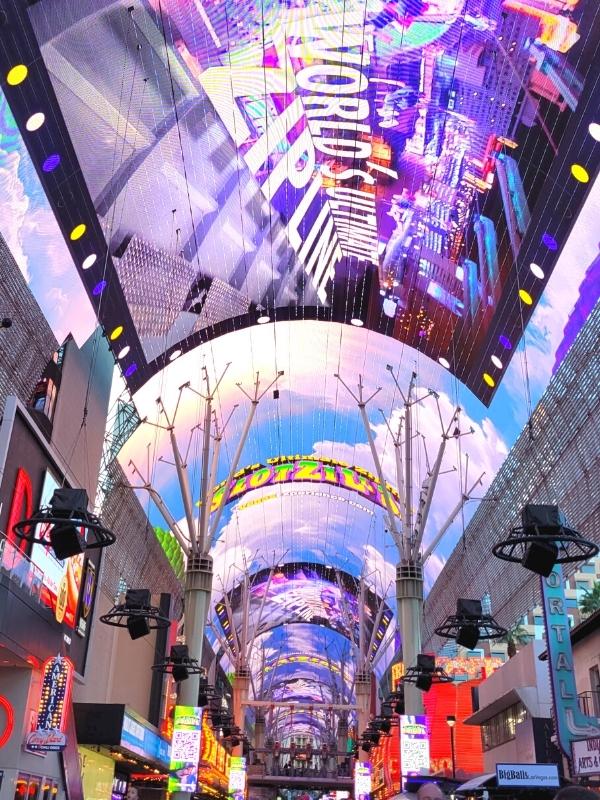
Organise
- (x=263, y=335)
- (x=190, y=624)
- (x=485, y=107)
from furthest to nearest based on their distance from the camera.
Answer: (x=263, y=335) → (x=190, y=624) → (x=485, y=107)

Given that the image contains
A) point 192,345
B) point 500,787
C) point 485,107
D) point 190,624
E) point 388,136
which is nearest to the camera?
point 500,787

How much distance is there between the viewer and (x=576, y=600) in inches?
971

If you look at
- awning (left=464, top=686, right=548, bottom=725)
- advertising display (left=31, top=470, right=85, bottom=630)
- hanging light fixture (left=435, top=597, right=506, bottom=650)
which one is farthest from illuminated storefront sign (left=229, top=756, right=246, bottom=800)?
hanging light fixture (left=435, top=597, right=506, bottom=650)

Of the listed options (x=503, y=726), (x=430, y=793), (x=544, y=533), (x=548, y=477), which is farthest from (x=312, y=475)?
(x=430, y=793)

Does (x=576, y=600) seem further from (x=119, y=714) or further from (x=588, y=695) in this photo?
(x=119, y=714)

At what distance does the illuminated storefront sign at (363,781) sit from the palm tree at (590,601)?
89.0 ft

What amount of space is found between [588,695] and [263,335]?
58.2 feet

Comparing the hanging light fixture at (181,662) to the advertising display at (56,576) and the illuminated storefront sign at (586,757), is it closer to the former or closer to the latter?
the advertising display at (56,576)

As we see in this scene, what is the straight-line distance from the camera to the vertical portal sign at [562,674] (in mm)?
20016

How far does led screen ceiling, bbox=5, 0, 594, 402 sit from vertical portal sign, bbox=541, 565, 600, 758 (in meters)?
7.90

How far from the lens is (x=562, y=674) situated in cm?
2075

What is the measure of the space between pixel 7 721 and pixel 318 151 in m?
16.5

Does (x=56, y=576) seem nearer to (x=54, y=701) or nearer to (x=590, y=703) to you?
(x=54, y=701)

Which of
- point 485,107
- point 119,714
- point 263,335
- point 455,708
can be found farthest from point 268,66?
point 455,708
